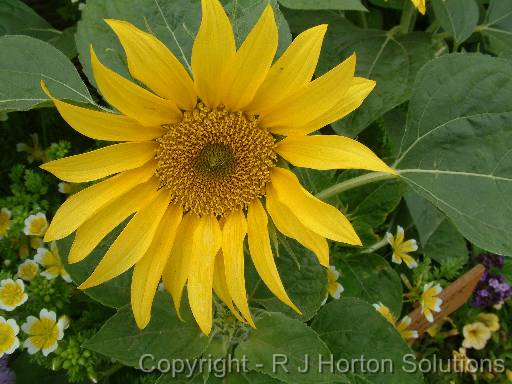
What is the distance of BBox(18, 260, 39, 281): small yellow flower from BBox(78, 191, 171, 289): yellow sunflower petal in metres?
0.43

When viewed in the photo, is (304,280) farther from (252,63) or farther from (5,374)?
(5,374)

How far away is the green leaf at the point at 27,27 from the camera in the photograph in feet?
4.55

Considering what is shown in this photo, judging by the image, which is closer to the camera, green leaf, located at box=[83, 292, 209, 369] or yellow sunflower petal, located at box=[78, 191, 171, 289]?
yellow sunflower petal, located at box=[78, 191, 171, 289]

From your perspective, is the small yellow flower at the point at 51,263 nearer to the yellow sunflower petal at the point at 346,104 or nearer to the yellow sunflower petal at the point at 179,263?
the yellow sunflower petal at the point at 179,263

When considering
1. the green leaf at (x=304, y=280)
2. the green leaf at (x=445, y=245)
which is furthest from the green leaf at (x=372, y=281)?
the green leaf at (x=304, y=280)

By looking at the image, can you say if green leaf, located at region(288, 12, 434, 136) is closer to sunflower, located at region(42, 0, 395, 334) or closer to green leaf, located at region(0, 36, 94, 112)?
sunflower, located at region(42, 0, 395, 334)

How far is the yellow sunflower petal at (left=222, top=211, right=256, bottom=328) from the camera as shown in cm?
84

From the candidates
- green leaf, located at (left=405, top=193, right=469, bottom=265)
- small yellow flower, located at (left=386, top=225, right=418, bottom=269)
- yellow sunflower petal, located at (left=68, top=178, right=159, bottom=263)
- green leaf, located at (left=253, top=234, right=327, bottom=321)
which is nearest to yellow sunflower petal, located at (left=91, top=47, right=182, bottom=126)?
yellow sunflower petal, located at (left=68, top=178, right=159, bottom=263)

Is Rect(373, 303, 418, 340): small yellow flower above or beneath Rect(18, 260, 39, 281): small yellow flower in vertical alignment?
beneath

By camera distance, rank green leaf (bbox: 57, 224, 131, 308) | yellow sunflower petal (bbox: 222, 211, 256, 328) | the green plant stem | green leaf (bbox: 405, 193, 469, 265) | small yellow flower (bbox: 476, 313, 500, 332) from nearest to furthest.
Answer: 1. yellow sunflower petal (bbox: 222, 211, 256, 328)
2. green leaf (bbox: 57, 224, 131, 308)
3. the green plant stem
4. green leaf (bbox: 405, 193, 469, 265)
5. small yellow flower (bbox: 476, 313, 500, 332)

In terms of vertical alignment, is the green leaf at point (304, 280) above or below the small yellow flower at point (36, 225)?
below

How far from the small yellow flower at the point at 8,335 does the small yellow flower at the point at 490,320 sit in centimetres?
117

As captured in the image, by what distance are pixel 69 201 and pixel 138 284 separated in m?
0.15

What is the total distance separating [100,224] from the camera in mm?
854
